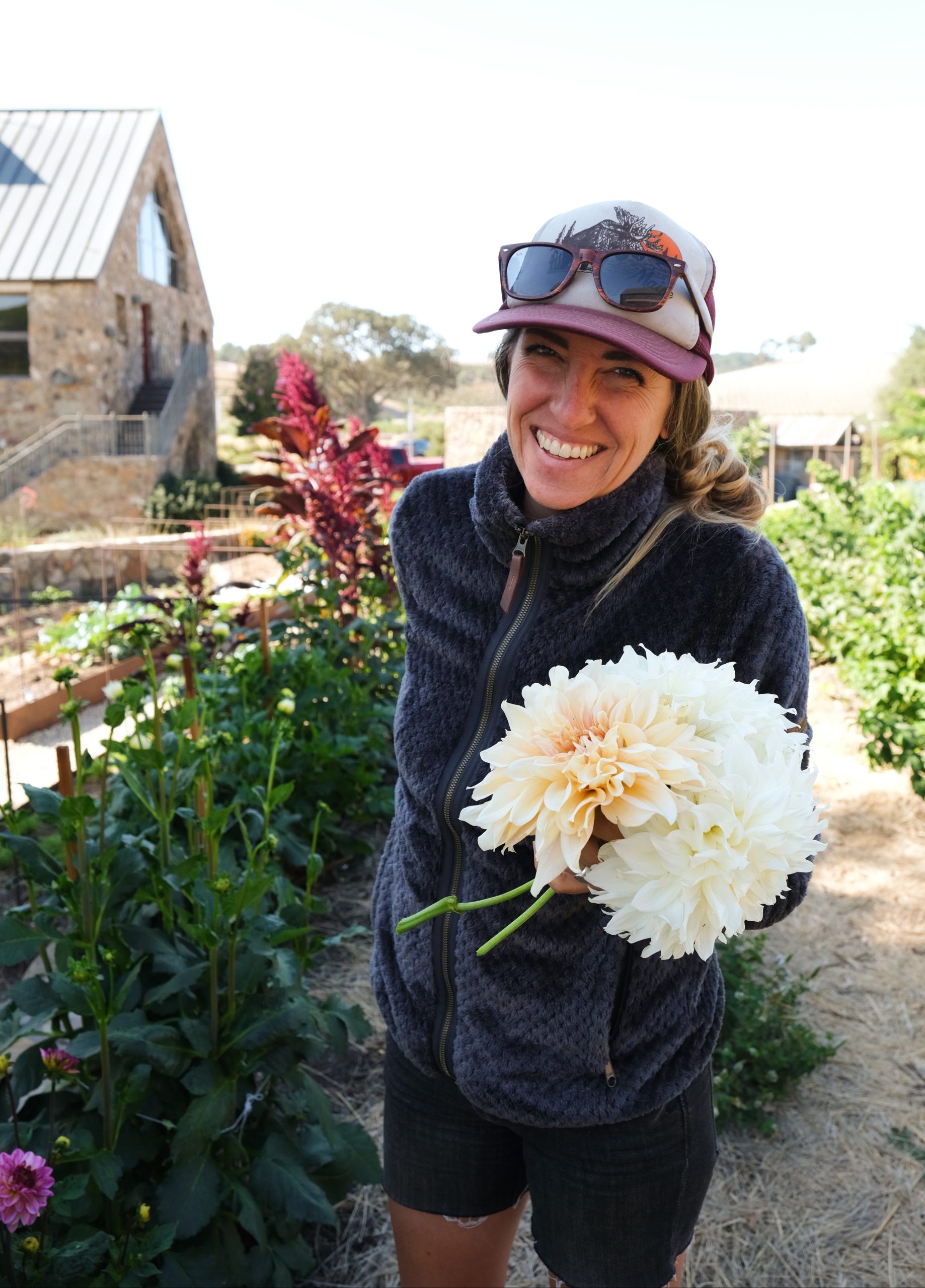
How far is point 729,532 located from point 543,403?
317 millimetres

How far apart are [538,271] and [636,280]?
0.47 feet

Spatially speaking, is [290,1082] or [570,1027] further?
[290,1082]

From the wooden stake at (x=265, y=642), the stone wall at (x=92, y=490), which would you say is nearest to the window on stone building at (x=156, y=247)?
the stone wall at (x=92, y=490)

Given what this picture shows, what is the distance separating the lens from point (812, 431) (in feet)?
93.0

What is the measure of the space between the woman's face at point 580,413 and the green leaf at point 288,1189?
1241 millimetres

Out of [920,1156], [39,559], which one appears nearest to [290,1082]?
[920,1156]

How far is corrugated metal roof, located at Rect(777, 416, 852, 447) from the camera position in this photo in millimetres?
26906

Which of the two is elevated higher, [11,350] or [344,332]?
[344,332]

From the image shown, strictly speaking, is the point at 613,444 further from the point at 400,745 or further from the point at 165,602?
the point at 165,602

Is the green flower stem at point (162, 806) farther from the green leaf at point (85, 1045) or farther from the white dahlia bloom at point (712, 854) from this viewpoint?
the white dahlia bloom at point (712, 854)

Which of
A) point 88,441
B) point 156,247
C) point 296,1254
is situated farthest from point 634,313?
point 156,247

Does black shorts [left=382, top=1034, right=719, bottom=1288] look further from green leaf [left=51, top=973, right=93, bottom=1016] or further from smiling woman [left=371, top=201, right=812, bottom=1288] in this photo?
green leaf [left=51, top=973, right=93, bottom=1016]

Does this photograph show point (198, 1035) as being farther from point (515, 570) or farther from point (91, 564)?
point (91, 564)

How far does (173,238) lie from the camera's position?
2225 cm
